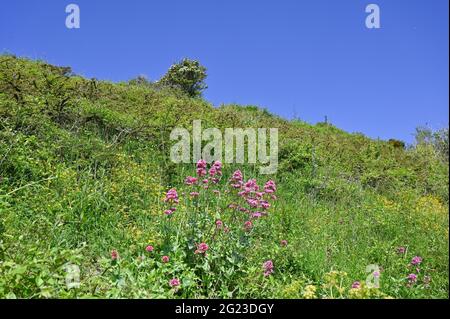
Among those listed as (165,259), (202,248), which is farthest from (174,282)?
(202,248)

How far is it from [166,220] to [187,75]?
56.1 feet

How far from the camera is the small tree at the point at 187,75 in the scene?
19.6 meters

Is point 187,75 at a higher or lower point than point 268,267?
higher

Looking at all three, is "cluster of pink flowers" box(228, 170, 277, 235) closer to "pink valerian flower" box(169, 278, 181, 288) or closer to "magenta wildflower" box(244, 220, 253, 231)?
"magenta wildflower" box(244, 220, 253, 231)

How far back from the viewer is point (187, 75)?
20922 millimetres

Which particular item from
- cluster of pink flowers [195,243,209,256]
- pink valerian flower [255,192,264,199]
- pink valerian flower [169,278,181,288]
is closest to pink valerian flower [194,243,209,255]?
cluster of pink flowers [195,243,209,256]

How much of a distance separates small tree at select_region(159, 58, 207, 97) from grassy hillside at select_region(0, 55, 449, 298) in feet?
32.7

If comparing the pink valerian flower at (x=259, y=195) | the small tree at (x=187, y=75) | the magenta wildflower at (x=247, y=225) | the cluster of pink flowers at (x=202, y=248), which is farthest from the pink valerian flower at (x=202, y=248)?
the small tree at (x=187, y=75)

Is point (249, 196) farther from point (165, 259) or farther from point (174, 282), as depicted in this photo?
point (174, 282)

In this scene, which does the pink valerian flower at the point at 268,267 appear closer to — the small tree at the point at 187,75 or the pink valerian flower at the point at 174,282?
the pink valerian flower at the point at 174,282

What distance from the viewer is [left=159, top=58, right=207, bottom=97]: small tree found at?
64.3 feet

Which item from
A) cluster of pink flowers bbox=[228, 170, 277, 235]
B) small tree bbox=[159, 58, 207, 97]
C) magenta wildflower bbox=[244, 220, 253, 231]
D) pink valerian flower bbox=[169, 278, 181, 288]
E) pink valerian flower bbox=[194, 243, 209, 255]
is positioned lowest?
pink valerian flower bbox=[169, 278, 181, 288]

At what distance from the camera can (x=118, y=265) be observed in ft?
10.9
